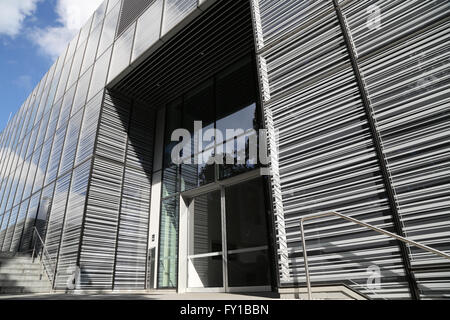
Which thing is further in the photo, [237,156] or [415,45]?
[237,156]

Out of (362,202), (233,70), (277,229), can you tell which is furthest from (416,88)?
(233,70)

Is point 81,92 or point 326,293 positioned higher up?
point 81,92

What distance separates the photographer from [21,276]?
26.5 ft

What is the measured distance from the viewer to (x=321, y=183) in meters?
3.81

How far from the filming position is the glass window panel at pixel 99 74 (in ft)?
32.9

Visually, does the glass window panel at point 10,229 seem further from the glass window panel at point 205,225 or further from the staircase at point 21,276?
the glass window panel at point 205,225

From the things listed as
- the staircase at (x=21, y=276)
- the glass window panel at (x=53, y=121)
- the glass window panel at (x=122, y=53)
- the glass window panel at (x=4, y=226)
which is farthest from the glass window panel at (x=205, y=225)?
the glass window panel at (x=4, y=226)

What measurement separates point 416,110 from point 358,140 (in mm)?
680

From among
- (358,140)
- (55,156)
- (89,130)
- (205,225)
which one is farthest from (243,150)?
(55,156)

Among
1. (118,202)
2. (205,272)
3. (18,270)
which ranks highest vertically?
(118,202)

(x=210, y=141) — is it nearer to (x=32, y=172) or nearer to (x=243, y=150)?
(x=243, y=150)

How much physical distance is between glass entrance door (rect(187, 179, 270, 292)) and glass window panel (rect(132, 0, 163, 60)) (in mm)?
4544
